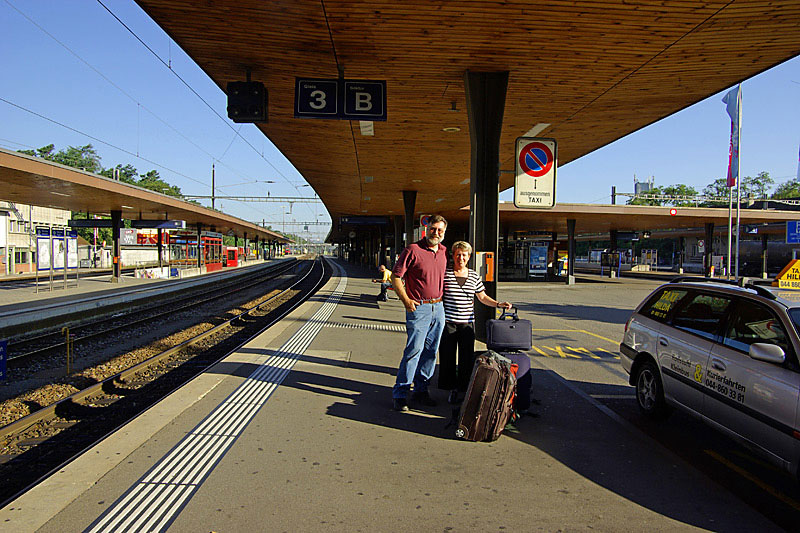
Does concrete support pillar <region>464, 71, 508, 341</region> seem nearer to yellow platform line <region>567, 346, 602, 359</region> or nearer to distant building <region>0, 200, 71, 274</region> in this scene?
yellow platform line <region>567, 346, 602, 359</region>

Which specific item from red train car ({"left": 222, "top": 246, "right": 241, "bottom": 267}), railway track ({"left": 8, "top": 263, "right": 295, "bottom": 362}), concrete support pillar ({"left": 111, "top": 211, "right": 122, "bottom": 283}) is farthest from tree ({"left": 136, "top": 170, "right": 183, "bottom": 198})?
railway track ({"left": 8, "top": 263, "right": 295, "bottom": 362})

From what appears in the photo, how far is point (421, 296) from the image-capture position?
5082 mm

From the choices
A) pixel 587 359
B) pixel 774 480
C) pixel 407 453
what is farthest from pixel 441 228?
pixel 587 359

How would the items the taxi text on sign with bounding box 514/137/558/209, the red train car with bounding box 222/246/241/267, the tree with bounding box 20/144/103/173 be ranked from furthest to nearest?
1. the tree with bounding box 20/144/103/173
2. the red train car with bounding box 222/246/241/267
3. the taxi text on sign with bounding box 514/137/558/209

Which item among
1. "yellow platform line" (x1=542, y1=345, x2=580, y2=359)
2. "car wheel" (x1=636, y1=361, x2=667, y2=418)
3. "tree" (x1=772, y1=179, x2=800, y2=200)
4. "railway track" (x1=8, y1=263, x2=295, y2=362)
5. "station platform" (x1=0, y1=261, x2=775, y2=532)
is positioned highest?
"tree" (x1=772, y1=179, x2=800, y2=200)

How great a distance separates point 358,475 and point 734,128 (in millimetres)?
23368

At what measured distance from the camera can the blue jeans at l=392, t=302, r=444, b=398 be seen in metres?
5.04

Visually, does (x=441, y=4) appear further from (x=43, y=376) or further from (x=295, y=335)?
(x=43, y=376)

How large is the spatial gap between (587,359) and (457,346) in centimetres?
415

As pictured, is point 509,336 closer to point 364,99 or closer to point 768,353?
point 768,353

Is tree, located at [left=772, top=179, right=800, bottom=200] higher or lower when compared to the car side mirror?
higher

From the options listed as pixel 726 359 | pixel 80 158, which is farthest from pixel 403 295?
pixel 80 158

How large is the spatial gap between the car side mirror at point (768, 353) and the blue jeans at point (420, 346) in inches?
105

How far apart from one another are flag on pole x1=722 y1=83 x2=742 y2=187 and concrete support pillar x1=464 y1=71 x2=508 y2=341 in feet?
56.7
